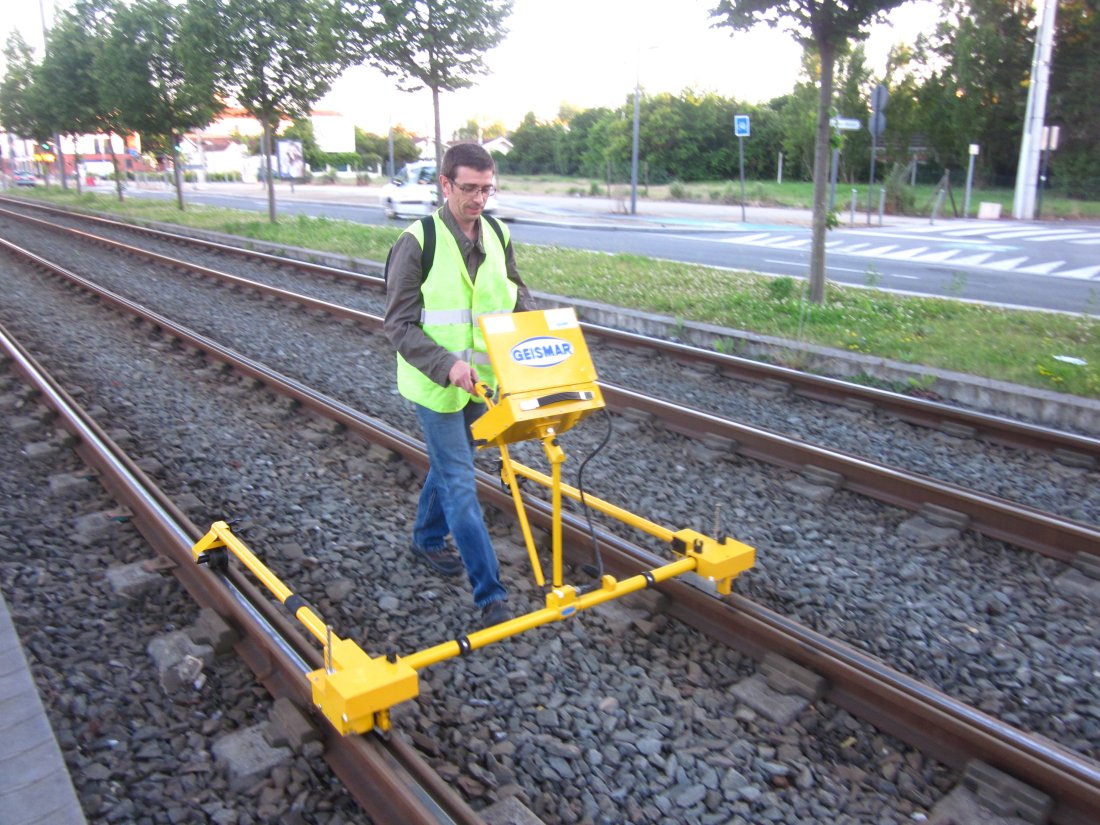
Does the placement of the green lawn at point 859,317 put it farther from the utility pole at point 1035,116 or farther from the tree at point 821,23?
the utility pole at point 1035,116

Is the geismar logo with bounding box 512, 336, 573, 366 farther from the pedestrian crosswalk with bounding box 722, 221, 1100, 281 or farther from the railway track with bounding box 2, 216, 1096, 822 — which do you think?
the pedestrian crosswalk with bounding box 722, 221, 1100, 281

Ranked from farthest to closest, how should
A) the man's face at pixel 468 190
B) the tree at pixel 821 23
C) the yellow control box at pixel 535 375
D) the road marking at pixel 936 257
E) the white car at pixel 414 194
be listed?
Answer: the white car at pixel 414 194
the road marking at pixel 936 257
the tree at pixel 821 23
the man's face at pixel 468 190
the yellow control box at pixel 535 375

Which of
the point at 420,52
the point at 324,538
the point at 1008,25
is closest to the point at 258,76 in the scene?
the point at 420,52

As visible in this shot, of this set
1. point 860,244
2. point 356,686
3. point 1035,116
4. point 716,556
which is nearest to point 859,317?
point 716,556

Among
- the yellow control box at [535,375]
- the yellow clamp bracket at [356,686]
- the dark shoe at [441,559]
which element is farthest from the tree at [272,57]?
the yellow clamp bracket at [356,686]

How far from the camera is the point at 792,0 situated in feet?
33.6

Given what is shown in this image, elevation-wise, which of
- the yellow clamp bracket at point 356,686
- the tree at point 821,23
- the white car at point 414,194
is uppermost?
the tree at point 821,23

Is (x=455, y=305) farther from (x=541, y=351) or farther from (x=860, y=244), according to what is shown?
(x=860, y=244)

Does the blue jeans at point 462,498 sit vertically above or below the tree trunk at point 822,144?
below

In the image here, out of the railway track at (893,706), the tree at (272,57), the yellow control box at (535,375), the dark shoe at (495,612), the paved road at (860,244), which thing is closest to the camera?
the railway track at (893,706)

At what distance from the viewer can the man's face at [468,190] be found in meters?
3.70

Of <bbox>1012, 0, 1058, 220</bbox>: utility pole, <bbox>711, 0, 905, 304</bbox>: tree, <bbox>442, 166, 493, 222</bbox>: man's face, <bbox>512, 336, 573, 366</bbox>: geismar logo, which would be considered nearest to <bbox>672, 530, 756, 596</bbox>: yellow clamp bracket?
<bbox>512, 336, 573, 366</bbox>: geismar logo

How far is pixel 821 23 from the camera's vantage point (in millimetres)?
10281

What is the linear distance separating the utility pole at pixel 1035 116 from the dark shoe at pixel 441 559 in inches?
1327
